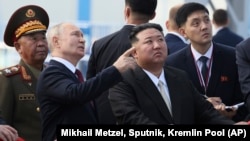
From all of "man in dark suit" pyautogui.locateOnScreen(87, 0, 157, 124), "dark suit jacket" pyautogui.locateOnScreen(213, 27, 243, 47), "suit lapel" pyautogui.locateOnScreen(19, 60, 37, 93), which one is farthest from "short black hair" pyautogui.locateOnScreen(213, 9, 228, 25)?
"suit lapel" pyautogui.locateOnScreen(19, 60, 37, 93)

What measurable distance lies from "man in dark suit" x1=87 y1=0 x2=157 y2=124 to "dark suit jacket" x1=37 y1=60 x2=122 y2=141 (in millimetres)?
719

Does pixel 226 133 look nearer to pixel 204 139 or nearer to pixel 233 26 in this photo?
pixel 204 139

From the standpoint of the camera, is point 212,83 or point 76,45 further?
point 212,83

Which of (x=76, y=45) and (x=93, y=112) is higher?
(x=76, y=45)

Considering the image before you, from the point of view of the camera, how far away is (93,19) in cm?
971

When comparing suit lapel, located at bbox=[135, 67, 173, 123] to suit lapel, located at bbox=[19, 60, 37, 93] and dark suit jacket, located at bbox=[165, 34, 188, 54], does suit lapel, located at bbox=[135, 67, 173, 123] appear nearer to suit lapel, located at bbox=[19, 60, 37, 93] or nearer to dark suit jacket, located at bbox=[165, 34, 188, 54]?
suit lapel, located at bbox=[19, 60, 37, 93]

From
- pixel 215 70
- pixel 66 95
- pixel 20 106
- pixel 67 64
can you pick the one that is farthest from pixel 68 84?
pixel 215 70

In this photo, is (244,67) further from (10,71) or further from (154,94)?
(10,71)

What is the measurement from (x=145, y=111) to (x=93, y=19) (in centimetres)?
382

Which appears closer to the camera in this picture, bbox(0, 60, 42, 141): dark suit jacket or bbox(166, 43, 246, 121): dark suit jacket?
bbox(0, 60, 42, 141): dark suit jacket

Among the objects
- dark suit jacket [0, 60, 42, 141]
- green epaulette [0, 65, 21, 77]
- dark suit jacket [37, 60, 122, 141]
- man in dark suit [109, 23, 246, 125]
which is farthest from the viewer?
green epaulette [0, 65, 21, 77]

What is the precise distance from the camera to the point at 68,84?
5965mm

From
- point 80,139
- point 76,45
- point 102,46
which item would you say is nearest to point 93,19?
point 102,46

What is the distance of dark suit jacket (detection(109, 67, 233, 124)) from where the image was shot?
5.95 metres
